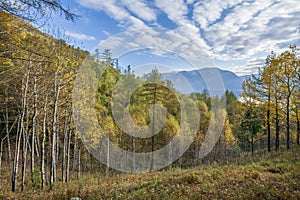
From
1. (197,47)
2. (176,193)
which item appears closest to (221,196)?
(176,193)

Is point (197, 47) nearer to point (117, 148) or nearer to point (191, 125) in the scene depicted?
point (191, 125)

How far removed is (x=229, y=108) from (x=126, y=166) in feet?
91.0

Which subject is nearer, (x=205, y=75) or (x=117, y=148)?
(x=205, y=75)

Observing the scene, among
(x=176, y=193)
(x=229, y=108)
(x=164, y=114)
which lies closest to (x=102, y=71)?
(x=164, y=114)

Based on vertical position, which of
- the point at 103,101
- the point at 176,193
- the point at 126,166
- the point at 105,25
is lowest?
the point at 126,166

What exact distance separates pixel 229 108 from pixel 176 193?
134 feet

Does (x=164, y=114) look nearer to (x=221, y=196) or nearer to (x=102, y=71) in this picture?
(x=102, y=71)

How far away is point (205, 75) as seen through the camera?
43.3 ft

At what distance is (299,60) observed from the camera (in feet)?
65.9

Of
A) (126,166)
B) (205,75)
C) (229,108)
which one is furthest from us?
(229,108)

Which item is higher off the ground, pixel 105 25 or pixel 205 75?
pixel 105 25

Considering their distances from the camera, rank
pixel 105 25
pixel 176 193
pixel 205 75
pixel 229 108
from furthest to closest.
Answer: pixel 229 108, pixel 105 25, pixel 205 75, pixel 176 193

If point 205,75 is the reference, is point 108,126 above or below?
below

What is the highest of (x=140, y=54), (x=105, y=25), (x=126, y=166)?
(x=105, y=25)
